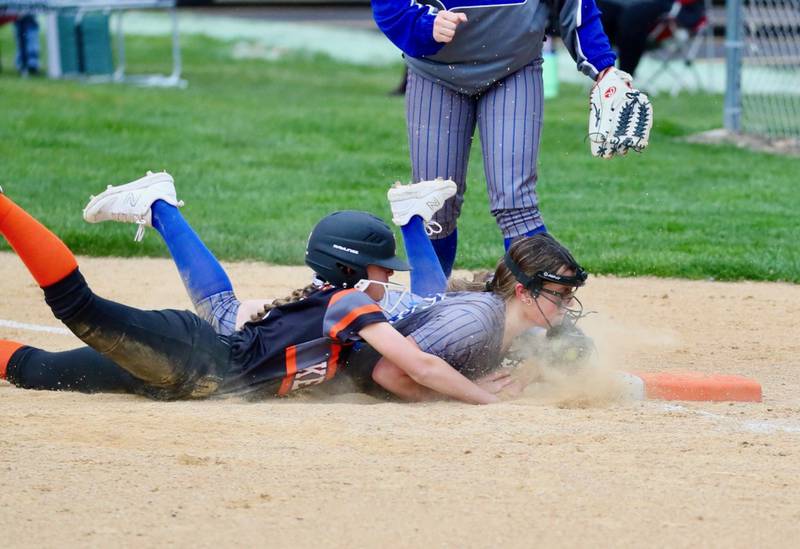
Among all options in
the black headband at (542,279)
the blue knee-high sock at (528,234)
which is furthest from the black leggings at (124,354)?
the blue knee-high sock at (528,234)

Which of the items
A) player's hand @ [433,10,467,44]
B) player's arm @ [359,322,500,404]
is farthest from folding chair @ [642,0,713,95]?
player's arm @ [359,322,500,404]

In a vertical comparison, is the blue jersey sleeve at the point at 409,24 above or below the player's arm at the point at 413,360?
above

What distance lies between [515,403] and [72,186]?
6209mm

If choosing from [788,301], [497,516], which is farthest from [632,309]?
[497,516]

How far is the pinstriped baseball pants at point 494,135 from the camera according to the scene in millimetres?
5348

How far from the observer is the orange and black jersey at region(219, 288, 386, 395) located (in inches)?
188

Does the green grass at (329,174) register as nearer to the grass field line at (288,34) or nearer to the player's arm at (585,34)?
the player's arm at (585,34)

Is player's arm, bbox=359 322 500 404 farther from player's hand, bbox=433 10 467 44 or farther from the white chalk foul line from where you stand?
the white chalk foul line

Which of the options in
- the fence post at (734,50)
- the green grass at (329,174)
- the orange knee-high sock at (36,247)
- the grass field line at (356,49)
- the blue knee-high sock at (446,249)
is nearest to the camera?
the orange knee-high sock at (36,247)

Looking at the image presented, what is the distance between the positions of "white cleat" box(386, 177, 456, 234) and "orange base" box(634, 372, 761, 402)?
1.08m

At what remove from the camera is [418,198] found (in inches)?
210

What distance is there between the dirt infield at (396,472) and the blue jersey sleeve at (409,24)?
1.41m

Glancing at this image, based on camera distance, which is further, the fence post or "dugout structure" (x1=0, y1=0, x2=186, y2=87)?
"dugout structure" (x1=0, y1=0, x2=186, y2=87)

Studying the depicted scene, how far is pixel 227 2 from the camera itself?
26922mm
